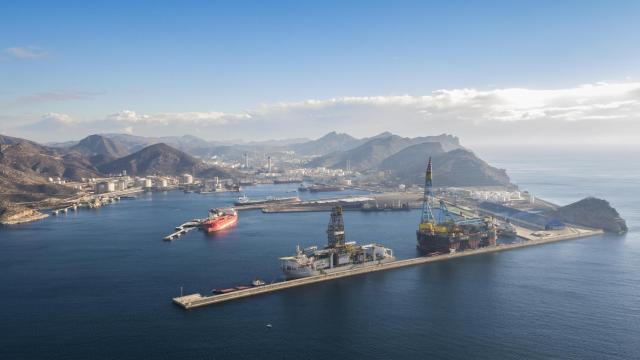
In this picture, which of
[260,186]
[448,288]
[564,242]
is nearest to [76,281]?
[448,288]

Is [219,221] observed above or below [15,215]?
below

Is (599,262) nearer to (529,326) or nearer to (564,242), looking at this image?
(564,242)

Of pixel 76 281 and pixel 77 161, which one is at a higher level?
pixel 77 161

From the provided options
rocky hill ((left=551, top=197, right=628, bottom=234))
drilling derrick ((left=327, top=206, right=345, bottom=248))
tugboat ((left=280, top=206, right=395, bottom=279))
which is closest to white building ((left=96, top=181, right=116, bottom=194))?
tugboat ((left=280, top=206, right=395, bottom=279))

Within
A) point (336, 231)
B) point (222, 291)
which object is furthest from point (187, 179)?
point (222, 291)

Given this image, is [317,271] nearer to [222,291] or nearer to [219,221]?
[222,291]

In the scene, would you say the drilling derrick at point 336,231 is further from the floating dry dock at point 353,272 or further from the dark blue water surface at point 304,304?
the dark blue water surface at point 304,304
